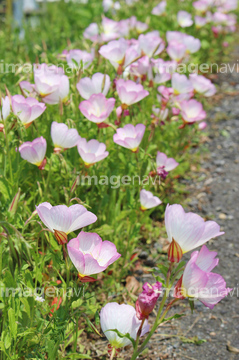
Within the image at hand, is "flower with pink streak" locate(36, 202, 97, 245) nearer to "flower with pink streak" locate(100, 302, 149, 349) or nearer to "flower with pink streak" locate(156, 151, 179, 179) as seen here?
"flower with pink streak" locate(100, 302, 149, 349)

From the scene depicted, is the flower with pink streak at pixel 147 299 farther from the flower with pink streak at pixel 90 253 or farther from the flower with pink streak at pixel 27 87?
the flower with pink streak at pixel 27 87

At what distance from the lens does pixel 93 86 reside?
1.75 meters

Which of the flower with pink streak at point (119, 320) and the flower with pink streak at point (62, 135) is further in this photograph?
the flower with pink streak at point (62, 135)

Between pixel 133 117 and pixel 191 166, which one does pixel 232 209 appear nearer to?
pixel 191 166

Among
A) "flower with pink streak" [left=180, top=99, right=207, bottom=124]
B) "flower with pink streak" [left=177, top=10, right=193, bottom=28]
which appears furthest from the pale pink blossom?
"flower with pink streak" [left=177, top=10, right=193, bottom=28]

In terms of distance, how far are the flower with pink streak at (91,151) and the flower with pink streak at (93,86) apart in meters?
0.27

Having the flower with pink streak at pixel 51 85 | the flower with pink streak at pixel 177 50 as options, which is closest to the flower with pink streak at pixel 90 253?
the flower with pink streak at pixel 51 85

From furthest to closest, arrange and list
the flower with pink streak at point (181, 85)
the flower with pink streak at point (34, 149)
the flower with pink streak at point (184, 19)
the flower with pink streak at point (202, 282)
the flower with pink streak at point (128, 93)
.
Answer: the flower with pink streak at point (184, 19) < the flower with pink streak at point (181, 85) < the flower with pink streak at point (128, 93) < the flower with pink streak at point (34, 149) < the flower with pink streak at point (202, 282)

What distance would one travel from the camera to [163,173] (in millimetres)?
1804

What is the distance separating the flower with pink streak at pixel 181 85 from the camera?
2.11 meters

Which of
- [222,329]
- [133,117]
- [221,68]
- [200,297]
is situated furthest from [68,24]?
[200,297]

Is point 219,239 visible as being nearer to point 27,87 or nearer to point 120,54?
point 120,54

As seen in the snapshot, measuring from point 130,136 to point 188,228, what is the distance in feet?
2.39

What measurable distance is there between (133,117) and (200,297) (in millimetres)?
1239
